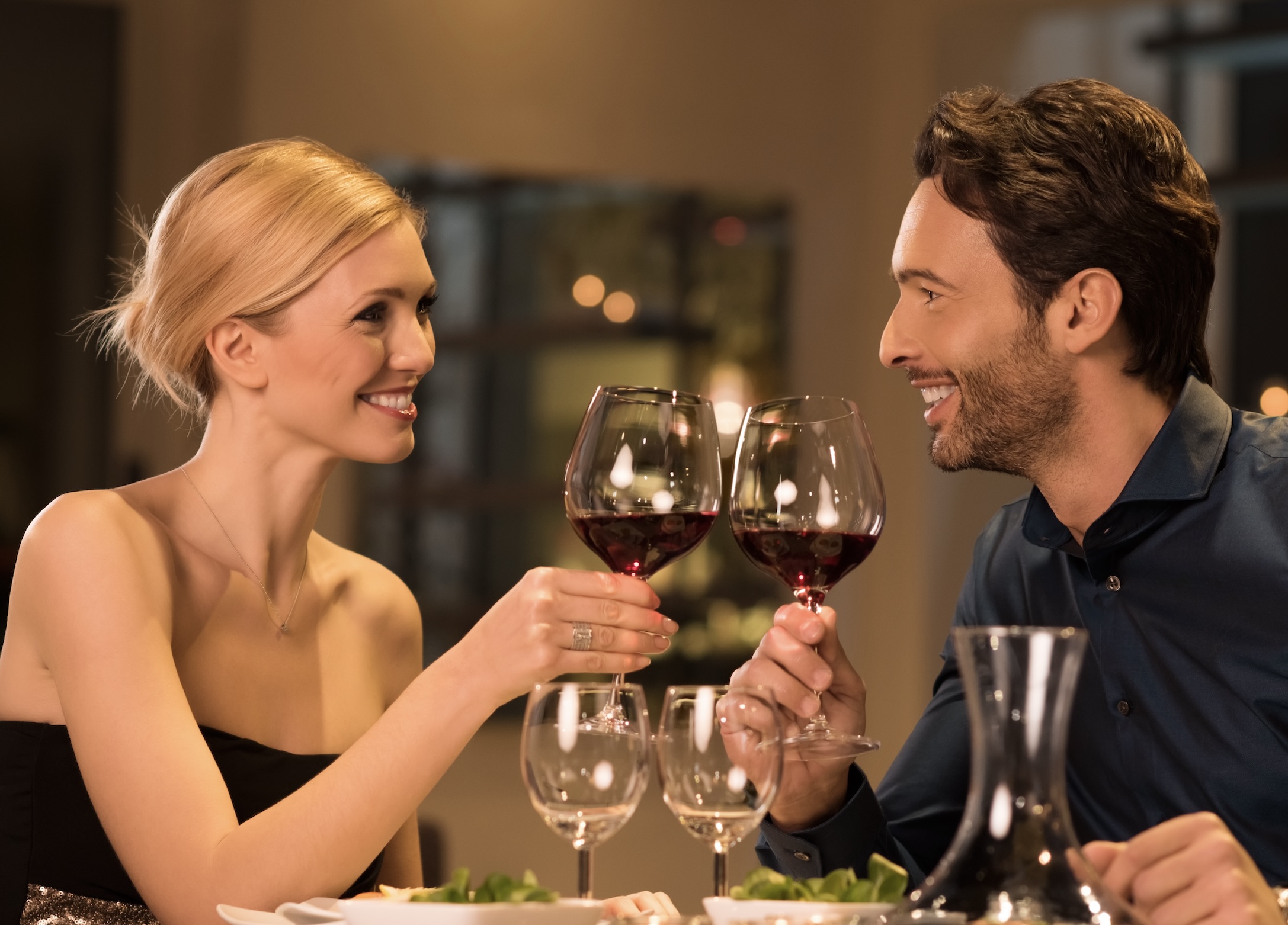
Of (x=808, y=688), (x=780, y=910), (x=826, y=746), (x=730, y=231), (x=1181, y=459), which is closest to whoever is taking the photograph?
(x=780, y=910)

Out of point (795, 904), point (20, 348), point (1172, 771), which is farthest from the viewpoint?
point (20, 348)

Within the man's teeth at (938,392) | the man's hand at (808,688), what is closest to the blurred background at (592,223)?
the man's teeth at (938,392)

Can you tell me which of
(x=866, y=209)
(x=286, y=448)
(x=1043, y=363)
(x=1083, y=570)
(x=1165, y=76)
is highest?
(x=1165, y=76)

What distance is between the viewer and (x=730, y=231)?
468 cm

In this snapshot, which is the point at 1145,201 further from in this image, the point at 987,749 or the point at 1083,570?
the point at 987,749

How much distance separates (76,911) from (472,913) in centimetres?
91

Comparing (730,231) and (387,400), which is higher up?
(730,231)

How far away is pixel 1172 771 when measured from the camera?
1.71 metres

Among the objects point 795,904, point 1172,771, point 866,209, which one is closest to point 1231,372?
point 866,209

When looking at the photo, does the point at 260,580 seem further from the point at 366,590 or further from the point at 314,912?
the point at 314,912

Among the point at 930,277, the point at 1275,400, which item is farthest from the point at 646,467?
the point at 1275,400

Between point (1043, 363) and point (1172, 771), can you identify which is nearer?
point (1172, 771)

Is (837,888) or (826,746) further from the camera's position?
(826,746)

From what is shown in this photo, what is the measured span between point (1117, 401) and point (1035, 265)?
0.21m
